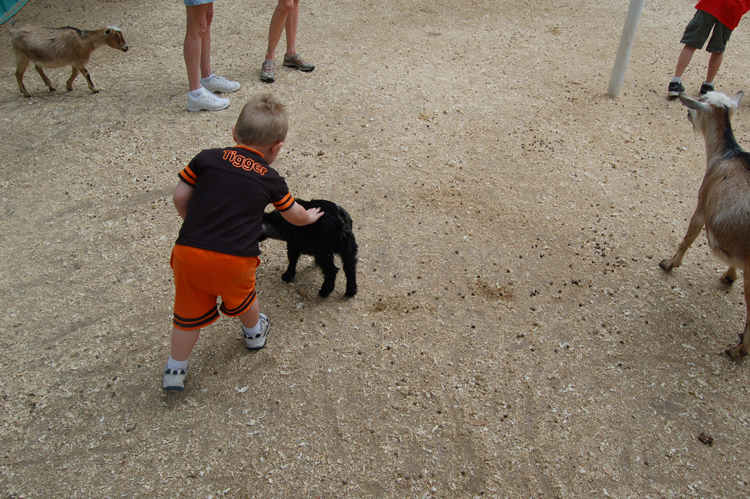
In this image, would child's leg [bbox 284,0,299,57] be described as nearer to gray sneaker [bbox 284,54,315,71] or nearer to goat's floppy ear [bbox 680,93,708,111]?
gray sneaker [bbox 284,54,315,71]

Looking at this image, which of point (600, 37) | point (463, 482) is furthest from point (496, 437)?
point (600, 37)

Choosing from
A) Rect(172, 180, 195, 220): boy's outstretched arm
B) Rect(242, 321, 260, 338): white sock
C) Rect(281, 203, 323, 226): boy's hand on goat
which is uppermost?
Rect(172, 180, 195, 220): boy's outstretched arm

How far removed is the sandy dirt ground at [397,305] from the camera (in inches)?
94.5

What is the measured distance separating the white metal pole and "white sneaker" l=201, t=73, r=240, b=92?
435 centimetres

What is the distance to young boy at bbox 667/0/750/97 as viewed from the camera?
5.21 meters

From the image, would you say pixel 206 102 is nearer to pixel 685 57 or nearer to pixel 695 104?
pixel 695 104

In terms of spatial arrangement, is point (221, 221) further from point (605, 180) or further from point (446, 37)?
point (446, 37)

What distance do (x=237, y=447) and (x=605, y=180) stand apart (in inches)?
149

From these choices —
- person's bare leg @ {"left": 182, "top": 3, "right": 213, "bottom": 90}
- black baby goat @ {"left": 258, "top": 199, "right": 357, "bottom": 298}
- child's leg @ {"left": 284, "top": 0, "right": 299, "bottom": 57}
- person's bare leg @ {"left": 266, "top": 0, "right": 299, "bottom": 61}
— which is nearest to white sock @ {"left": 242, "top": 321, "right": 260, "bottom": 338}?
black baby goat @ {"left": 258, "top": 199, "right": 357, "bottom": 298}

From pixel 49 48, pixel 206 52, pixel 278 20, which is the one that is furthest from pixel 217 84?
pixel 49 48

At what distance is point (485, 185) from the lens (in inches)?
169

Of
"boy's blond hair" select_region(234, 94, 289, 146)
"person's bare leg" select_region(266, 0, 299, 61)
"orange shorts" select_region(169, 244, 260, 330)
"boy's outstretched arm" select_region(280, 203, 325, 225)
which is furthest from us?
"person's bare leg" select_region(266, 0, 299, 61)

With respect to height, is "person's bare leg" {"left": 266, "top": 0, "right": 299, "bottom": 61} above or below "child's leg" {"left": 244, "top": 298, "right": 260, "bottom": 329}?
above

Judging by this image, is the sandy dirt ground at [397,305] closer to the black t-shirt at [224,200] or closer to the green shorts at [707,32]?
the green shorts at [707,32]
